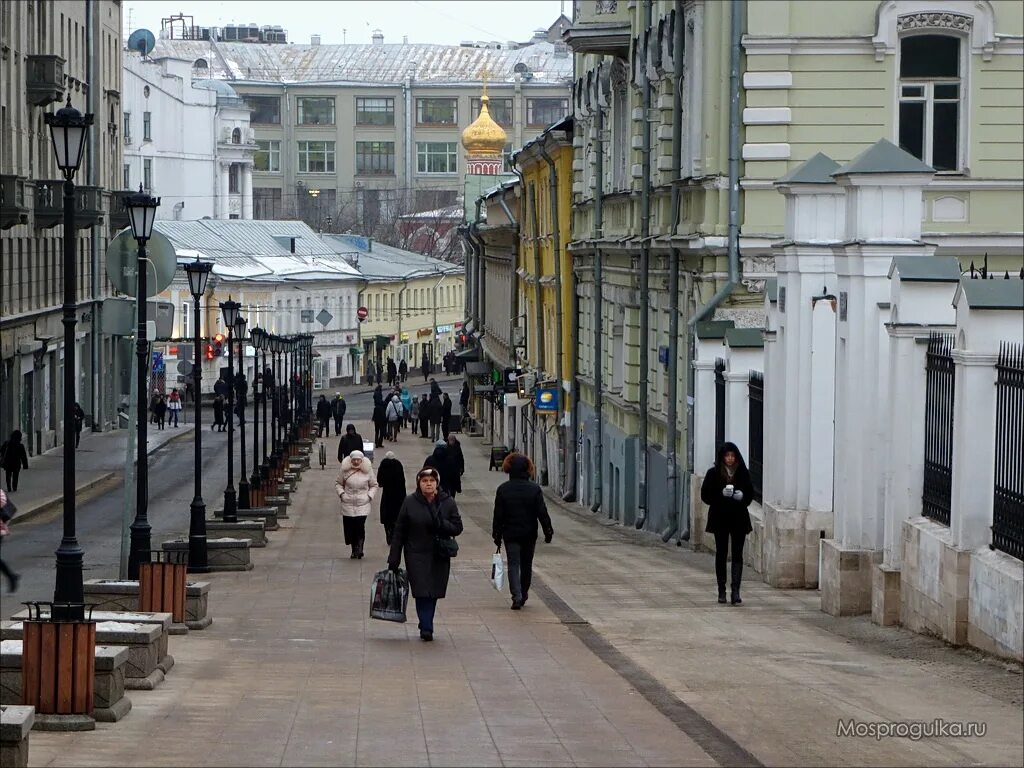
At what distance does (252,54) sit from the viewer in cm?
14050

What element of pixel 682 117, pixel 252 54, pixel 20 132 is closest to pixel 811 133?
pixel 682 117

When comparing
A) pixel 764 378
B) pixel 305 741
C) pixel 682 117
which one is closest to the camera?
pixel 305 741

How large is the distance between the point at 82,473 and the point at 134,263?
85.7 feet

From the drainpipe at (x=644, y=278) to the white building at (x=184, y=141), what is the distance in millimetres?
63777

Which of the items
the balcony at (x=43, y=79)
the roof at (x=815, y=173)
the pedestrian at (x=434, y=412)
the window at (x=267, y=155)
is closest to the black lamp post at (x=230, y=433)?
the roof at (x=815, y=173)

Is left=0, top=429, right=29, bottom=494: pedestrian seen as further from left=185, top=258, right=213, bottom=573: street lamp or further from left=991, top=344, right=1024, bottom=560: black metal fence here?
left=991, top=344, right=1024, bottom=560: black metal fence

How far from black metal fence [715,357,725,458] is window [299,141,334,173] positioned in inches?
4687

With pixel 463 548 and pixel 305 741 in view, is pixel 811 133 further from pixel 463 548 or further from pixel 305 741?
pixel 305 741

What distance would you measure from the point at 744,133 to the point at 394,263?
77108 mm

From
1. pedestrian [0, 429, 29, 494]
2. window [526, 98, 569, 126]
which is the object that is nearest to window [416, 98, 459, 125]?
window [526, 98, 569, 126]

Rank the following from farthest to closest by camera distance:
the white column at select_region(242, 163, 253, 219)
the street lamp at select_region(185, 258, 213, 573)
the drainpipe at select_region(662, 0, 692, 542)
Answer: the white column at select_region(242, 163, 253, 219) → the drainpipe at select_region(662, 0, 692, 542) → the street lamp at select_region(185, 258, 213, 573)

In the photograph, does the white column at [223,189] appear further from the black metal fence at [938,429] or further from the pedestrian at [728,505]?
the black metal fence at [938,429]

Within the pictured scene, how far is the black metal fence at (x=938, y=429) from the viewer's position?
42.8 ft

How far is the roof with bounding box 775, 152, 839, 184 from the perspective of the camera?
638 inches
